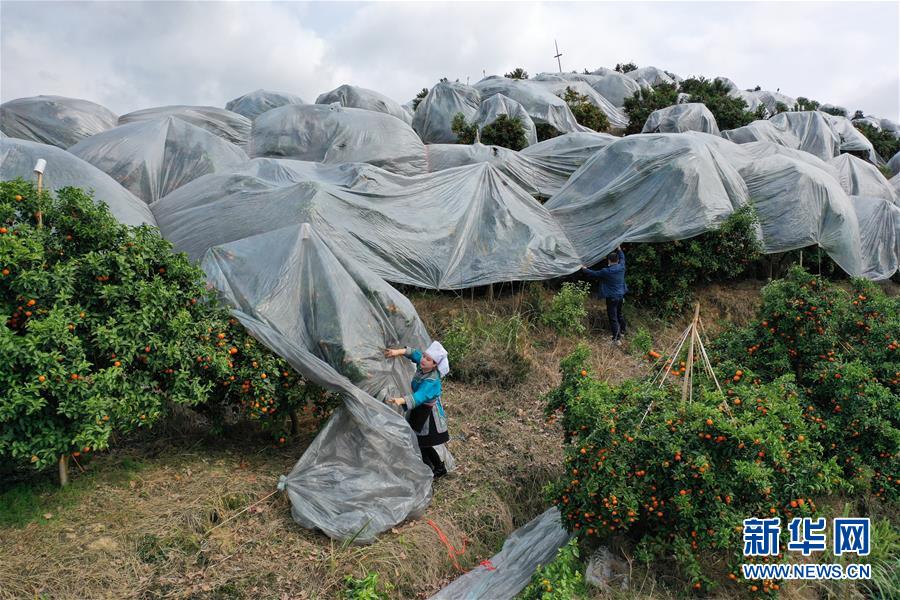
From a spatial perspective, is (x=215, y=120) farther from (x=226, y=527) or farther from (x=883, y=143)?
(x=883, y=143)

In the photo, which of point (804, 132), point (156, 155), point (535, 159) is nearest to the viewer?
point (156, 155)

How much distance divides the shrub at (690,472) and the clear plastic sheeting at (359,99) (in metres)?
15.0

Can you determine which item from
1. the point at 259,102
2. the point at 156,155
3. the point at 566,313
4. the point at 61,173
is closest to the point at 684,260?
the point at 566,313

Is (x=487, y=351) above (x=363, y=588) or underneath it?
above

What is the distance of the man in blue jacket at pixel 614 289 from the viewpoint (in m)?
9.42

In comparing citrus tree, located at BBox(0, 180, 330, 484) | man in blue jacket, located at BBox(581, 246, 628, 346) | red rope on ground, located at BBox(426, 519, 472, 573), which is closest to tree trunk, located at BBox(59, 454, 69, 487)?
citrus tree, located at BBox(0, 180, 330, 484)

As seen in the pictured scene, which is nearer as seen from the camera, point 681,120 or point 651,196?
point 651,196

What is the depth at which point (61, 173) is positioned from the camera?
760cm

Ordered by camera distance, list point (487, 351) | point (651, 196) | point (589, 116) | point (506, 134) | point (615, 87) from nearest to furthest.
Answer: point (487, 351)
point (651, 196)
point (506, 134)
point (589, 116)
point (615, 87)

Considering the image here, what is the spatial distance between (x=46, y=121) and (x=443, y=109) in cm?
933

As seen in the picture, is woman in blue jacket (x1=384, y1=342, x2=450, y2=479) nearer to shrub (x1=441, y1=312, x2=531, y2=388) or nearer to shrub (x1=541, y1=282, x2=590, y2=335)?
shrub (x1=441, y1=312, x2=531, y2=388)

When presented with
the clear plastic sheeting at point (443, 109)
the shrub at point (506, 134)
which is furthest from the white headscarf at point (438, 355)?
the clear plastic sheeting at point (443, 109)

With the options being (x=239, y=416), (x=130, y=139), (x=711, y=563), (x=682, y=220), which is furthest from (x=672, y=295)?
(x=130, y=139)

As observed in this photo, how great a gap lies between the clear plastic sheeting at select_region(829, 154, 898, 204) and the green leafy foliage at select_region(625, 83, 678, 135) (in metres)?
5.06
